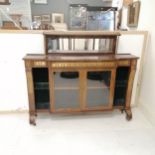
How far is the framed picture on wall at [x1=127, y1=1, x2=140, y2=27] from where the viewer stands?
242 centimetres

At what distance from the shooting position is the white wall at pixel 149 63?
7.12 feet

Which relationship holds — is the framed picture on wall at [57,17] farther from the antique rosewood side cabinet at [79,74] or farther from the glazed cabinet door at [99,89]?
the glazed cabinet door at [99,89]

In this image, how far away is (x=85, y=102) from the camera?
82.5 inches

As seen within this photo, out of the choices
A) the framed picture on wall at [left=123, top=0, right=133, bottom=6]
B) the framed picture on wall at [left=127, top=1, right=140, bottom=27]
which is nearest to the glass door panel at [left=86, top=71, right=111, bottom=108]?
the framed picture on wall at [left=127, top=1, right=140, bottom=27]

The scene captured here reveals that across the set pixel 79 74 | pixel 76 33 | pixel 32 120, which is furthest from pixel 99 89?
pixel 32 120

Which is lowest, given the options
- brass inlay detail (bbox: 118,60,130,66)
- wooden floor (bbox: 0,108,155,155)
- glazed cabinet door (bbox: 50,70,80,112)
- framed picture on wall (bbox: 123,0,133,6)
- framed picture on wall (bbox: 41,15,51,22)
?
wooden floor (bbox: 0,108,155,155)

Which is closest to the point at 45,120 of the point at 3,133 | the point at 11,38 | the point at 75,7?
the point at 3,133

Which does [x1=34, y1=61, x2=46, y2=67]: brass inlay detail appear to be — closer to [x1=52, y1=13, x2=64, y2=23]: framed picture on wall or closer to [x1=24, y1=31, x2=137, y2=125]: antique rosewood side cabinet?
[x1=24, y1=31, x2=137, y2=125]: antique rosewood side cabinet

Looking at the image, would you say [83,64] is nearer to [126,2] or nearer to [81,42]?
[81,42]

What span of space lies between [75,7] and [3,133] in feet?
11.5

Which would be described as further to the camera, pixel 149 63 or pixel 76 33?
pixel 149 63

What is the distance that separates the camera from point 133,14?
2527mm

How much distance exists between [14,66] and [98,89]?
1.06 meters

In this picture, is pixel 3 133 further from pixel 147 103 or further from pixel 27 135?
pixel 147 103
